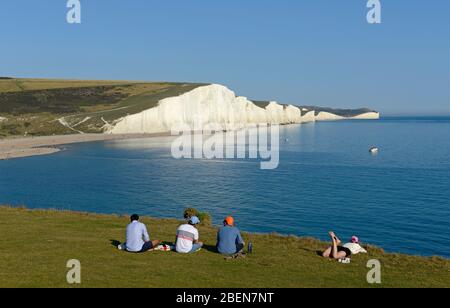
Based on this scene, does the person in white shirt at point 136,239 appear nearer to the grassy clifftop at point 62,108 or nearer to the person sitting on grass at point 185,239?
the person sitting on grass at point 185,239

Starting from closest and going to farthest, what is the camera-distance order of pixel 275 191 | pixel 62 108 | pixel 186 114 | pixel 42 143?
pixel 275 191 < pixel 42 143 < pixel 186 114 < pixel 62 108

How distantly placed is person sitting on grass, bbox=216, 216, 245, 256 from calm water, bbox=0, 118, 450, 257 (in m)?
19.3

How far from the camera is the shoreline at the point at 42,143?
99.0m

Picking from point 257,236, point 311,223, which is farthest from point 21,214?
point 311,223

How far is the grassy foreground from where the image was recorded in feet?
40.0

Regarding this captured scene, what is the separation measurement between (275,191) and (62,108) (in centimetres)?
13516

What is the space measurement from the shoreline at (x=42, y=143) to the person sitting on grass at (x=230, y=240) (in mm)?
87554

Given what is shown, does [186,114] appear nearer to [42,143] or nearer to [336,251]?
[42,143]

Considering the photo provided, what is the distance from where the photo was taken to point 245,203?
47.8m

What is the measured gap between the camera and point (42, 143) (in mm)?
120000

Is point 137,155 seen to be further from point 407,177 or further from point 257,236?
point 257,236

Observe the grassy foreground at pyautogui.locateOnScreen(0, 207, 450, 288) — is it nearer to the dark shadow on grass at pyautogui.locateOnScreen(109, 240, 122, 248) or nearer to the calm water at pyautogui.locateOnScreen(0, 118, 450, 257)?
the dark shadow on grass at pyautogui.locateOnScreen(109, 240, 122, 248)
